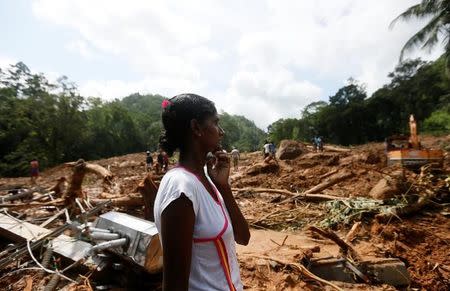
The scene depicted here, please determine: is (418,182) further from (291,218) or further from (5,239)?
(5,239)

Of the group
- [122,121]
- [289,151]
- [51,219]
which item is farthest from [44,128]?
[51,219]

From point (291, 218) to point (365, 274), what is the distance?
3.12m

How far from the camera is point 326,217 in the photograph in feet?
22.5

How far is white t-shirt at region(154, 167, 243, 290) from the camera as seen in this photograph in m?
1.21

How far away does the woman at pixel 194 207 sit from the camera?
3.78 ft

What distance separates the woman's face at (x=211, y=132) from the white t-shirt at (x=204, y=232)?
0.63ft

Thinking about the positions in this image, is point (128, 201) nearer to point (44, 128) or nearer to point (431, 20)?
point (431, 20)

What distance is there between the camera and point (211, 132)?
144 centimetres

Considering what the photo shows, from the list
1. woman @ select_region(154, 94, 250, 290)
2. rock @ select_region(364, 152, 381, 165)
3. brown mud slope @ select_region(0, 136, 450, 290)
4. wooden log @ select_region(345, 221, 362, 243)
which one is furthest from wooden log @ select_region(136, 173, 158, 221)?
rock @ select_region(364, 152, 381, 165)

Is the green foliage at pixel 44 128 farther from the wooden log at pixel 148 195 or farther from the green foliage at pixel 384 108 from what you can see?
the wooden log at pixel 148 195

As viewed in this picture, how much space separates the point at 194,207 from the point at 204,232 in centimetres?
11

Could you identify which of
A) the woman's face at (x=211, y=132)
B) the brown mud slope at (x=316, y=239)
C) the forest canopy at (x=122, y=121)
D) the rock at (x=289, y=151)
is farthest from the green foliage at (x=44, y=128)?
the woman's face at (x=211, y=132)

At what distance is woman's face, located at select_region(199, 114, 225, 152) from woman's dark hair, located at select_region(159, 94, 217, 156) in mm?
23

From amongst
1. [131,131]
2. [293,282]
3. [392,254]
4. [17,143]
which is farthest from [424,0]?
[131,131]
